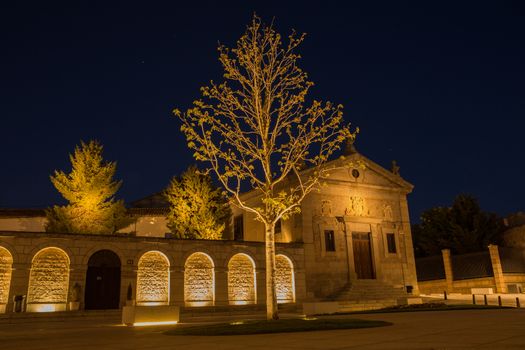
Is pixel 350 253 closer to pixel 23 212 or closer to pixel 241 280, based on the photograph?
pixel 241 280

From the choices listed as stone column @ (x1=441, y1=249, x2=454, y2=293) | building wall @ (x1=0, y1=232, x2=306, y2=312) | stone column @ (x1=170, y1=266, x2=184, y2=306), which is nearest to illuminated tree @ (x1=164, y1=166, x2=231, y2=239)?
building wall @ (x1=0, y1=232, x2=306, y2=312)

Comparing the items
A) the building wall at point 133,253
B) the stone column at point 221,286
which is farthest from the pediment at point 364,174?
the stone column at point 221,286

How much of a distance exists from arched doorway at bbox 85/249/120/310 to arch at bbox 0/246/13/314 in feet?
11.2

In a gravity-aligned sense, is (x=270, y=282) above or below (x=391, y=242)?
below

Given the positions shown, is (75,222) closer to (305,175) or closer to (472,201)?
(305,175)

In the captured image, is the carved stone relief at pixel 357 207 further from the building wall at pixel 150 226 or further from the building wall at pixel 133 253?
the building wall at pixel 150 226

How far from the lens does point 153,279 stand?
78.3 feet

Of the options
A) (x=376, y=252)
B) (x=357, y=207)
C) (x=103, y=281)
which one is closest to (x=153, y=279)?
(x=103, y=281)

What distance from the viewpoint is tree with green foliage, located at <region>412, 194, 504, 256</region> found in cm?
4259

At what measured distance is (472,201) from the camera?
1737 inches

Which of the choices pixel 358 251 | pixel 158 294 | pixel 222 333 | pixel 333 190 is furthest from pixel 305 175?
pixel 222 333

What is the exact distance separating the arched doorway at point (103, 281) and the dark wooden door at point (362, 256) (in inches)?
612

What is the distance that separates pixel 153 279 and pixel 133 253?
1759 mm

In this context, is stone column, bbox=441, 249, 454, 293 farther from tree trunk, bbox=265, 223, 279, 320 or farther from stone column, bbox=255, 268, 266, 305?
tree trunk, bbox=265, 223, 279, 320
